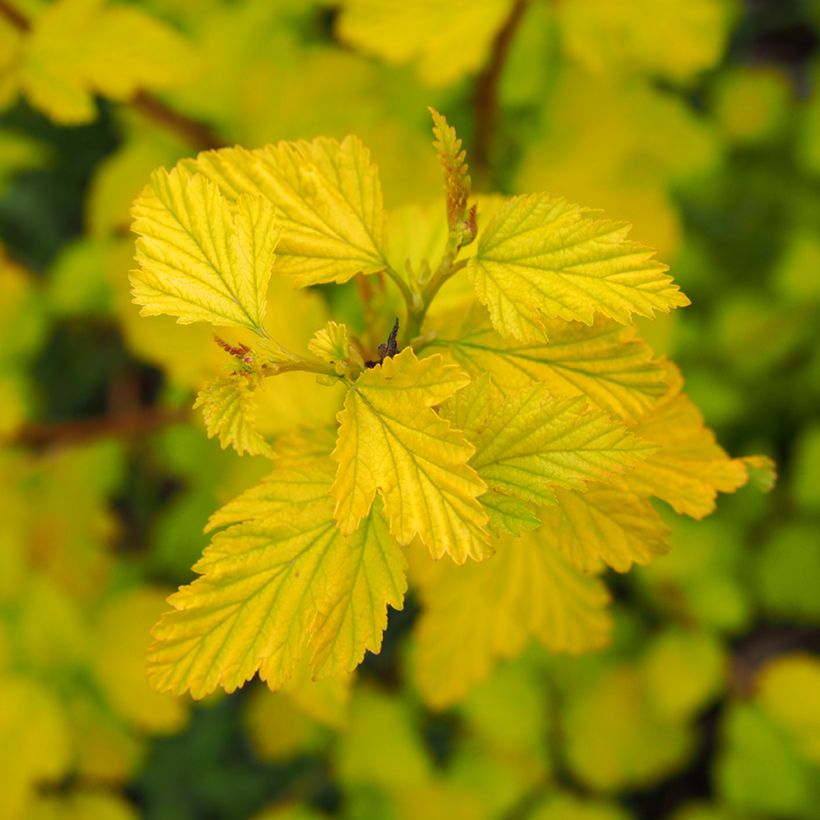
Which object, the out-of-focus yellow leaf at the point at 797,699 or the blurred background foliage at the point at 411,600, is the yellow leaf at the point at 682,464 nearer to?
the blurred background foliage at the point at 411,600

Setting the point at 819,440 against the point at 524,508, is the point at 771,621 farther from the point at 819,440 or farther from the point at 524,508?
the point at 524,508

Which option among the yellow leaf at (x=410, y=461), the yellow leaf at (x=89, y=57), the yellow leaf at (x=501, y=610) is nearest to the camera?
the yellow leaf at (x=410, y=461)

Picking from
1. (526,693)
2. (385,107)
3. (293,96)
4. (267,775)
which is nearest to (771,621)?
(526,693)

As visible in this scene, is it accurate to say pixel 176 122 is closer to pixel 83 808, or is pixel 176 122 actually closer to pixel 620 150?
pixel 620 150

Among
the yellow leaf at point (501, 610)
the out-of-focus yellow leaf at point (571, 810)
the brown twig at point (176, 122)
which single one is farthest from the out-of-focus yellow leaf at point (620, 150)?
the out-of-focus yellow leaf at point (571, 810)

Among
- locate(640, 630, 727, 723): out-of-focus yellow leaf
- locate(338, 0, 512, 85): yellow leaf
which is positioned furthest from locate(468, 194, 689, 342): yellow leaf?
locate(640, 630, 727, 723): out-of-focus yellow leaf

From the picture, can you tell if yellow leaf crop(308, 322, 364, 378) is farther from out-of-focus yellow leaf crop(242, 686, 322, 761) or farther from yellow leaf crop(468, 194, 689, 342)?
out-of-focus yellow leaf crop(242, 686, 322, 761)
